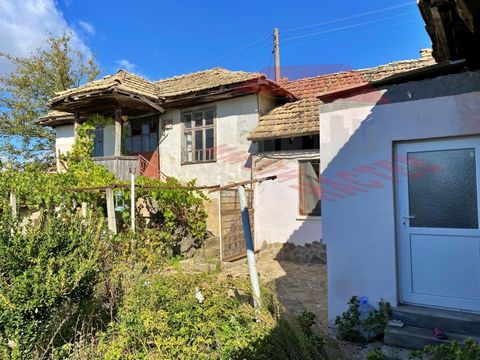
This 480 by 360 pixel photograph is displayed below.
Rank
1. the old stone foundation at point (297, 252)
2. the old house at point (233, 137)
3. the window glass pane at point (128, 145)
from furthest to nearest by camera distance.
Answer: the window glass pane at point (128, 145) → the old house at point (233, 137) → the old stone foundation at point (297, 252)

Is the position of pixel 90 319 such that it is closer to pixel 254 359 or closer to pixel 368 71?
pixel 254 359

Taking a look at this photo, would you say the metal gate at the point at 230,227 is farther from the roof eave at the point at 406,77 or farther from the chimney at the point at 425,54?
the chimney at the point at 425,54

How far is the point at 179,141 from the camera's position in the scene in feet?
42.0

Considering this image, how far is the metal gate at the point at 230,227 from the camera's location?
32.9 ft

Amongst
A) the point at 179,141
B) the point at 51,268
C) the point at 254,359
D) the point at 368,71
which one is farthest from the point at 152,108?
the point at 254,359

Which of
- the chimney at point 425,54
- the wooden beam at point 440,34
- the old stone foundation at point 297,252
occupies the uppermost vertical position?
the chimney at point 425,54

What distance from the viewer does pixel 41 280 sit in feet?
11.2

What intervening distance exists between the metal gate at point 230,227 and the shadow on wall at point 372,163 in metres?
5.30

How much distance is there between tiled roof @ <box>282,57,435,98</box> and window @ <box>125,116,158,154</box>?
18.1ft

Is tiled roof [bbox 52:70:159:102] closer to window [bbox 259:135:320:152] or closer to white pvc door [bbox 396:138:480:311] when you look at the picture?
window [bbox 259:135:320:152]

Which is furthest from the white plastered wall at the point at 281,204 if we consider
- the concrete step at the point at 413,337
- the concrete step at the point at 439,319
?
the concrete step at the point at 413,337

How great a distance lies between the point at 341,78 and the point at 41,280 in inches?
464

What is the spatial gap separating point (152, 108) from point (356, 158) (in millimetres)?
9368

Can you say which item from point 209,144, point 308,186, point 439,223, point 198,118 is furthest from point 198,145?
point 439,223
